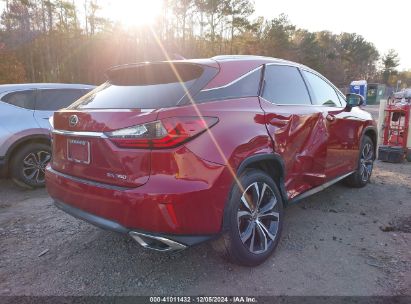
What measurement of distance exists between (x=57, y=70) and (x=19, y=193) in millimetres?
25455

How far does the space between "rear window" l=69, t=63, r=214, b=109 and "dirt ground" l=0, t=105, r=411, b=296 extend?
4.49 ft

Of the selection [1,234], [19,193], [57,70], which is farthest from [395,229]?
[57,70]

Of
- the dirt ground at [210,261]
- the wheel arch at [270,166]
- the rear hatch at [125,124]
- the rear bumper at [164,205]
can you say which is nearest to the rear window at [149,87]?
the rear hatch at [125,124]

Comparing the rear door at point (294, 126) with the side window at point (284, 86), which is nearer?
the rear door at point (294, 126)

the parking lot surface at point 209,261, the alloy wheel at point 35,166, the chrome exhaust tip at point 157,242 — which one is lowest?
the parking lot surface at point 209,261

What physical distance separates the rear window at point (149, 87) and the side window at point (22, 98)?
9.38ft

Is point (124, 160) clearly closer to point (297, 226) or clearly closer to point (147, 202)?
point (147, 202)

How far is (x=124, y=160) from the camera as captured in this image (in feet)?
8.35

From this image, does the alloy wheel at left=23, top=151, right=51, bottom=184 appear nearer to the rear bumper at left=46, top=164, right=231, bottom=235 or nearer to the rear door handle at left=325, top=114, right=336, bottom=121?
the rear bumper at left=46, top=164, right=231, bottom=235

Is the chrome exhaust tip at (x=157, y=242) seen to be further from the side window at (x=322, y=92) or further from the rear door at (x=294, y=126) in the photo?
the side window at (x=322, y=92)

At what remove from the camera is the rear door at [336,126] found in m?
4.24

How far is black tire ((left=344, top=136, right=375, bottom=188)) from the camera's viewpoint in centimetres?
539

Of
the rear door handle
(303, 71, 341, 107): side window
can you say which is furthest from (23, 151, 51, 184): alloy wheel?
the rear door handle

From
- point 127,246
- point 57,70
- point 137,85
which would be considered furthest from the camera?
point 57,70
